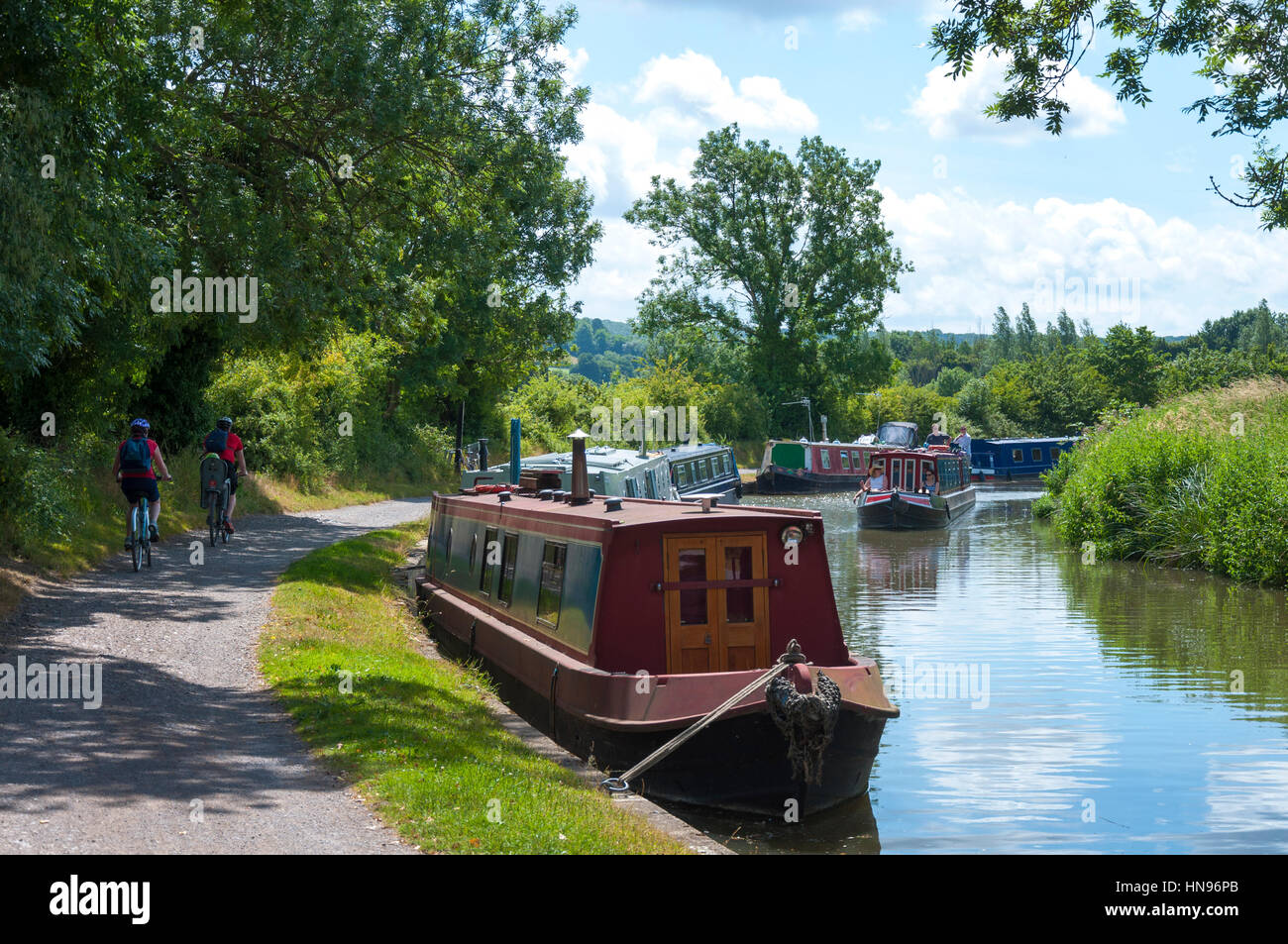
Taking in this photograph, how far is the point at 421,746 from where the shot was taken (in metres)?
8.01

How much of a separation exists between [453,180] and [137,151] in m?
6.76

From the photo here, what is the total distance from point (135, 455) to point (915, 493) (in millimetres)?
27280

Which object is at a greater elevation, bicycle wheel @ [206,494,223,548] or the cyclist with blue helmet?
the cyclist with blue helmet

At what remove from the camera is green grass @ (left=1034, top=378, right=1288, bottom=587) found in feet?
68.1

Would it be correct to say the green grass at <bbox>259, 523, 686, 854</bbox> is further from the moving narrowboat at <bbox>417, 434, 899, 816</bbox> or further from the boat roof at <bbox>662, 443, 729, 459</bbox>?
the boat roof at <bbox>662, 443, 729, 459</bbox>

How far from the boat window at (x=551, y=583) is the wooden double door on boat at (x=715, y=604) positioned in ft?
5.53

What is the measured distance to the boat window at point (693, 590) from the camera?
31.6 feet

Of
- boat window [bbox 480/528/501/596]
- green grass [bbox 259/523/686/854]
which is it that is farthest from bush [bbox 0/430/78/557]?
boat window [bbox 480/528/501/596]

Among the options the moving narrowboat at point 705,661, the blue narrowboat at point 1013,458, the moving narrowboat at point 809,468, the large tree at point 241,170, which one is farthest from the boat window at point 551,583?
the blue narrowboat at point 1013,458

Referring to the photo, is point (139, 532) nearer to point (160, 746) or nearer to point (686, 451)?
point (160, 746)

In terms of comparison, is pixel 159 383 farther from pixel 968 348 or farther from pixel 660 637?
pixel 968 348

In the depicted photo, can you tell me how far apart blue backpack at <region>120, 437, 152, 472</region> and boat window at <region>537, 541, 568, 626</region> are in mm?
5647

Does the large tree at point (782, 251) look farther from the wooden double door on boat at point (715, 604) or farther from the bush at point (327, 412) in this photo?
the wooden double door on boat at point (715, 604)

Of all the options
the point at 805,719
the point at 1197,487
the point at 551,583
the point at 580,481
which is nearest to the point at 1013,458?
the point at 1197,487
